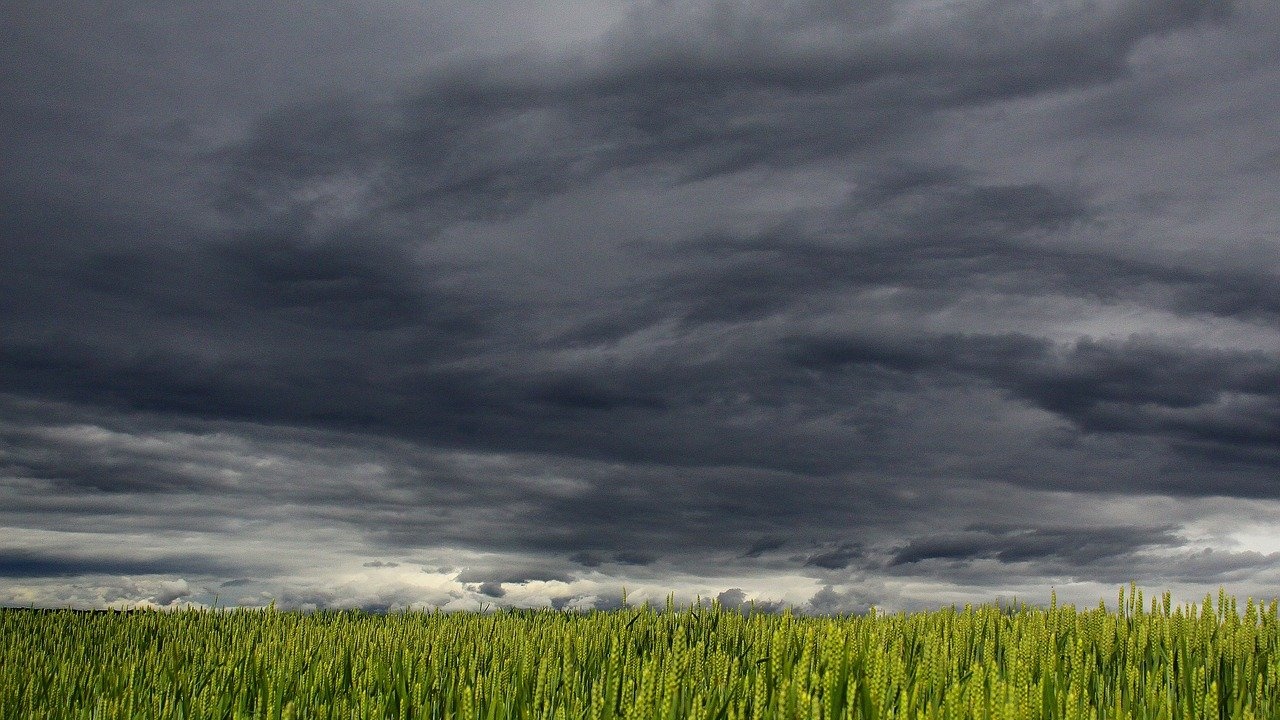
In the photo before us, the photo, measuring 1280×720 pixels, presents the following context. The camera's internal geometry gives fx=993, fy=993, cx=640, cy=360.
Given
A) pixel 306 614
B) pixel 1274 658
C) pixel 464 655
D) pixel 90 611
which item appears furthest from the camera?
pixel 90 611

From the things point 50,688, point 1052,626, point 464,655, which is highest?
point 1052,626

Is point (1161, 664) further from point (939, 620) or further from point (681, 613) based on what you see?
point (681, 613)

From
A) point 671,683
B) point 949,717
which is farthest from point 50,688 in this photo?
point 949,717

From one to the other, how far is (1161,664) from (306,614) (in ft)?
75.1

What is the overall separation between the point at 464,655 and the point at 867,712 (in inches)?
312

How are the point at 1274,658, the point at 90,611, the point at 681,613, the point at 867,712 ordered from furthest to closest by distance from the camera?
the point at 90,611
the point at 681,613
the point at 1274,658
the point at 867,712

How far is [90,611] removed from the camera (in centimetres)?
3077

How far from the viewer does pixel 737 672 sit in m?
10.7

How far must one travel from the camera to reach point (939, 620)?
16.8 m

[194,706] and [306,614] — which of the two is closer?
[194,706]

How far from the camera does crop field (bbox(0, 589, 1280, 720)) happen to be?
27.2 feet

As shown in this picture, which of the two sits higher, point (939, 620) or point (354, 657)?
point (939, 620)

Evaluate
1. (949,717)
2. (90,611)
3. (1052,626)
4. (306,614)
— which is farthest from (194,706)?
(90,611)

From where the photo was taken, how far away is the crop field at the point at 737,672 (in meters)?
8.28
